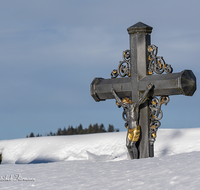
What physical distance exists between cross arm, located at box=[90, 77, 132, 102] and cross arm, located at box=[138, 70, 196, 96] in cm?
52

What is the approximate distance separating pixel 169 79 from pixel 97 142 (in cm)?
518

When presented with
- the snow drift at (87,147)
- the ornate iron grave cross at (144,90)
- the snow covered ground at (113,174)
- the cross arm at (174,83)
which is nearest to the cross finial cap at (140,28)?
the ornate iron grave cross at (144,90)

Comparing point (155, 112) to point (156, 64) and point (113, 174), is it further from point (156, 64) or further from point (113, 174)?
point (113, 174)

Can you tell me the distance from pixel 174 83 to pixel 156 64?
0.67m

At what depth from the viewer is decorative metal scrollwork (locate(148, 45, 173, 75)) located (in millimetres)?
7973

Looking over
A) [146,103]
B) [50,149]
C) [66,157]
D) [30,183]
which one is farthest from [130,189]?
[50,149]

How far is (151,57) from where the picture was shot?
812 centimetres

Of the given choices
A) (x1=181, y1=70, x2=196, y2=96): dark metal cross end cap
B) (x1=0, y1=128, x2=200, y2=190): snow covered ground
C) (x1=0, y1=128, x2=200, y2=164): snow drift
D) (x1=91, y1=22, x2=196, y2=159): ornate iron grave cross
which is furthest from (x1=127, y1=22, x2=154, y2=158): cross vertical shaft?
(x1=0, y1=128, x2=200, y2=164): snow drift

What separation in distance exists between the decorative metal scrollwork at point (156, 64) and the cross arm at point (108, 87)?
64 centimetres

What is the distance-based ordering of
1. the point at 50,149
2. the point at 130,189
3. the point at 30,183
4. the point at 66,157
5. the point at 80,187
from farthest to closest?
1. the point at 50,149
2. the point at 66,157
3. the point at 30,183
4. the point at 80,187
5. the point at 130,189

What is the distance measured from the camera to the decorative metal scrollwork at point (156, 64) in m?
7.97

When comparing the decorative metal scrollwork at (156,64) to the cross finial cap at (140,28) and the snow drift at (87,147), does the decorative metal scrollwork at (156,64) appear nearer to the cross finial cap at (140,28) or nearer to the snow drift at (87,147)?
A: the cross finial cap at (140,28)

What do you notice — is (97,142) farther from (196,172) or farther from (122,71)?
(196,172)

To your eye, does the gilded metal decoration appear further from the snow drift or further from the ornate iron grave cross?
the snow drift
